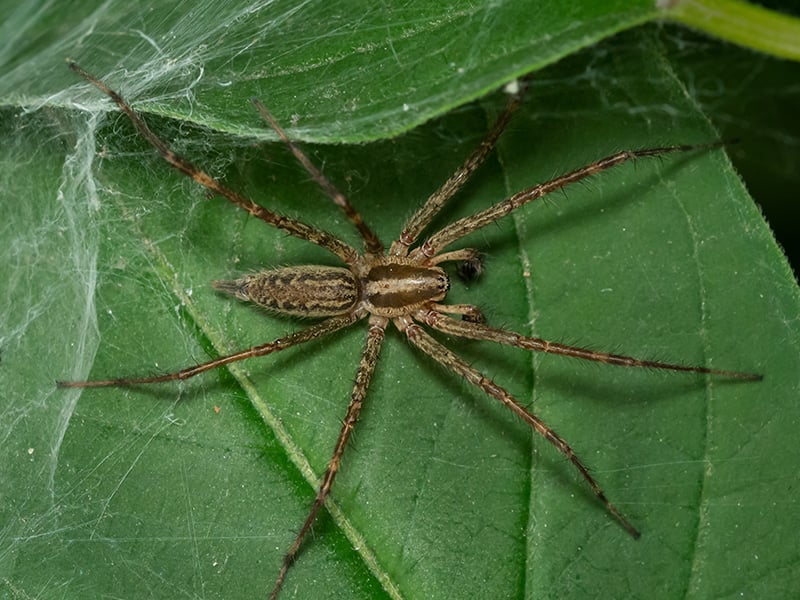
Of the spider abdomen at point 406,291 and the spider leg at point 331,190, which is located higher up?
the spider leg at point 331,190

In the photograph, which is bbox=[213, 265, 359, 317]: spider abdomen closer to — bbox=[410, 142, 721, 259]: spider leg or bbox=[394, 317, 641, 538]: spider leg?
bbox=[394, 317, 641, 538]: spider leg

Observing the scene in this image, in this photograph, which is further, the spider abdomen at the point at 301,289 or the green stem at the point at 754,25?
the spider abdomen at the point at 301,289

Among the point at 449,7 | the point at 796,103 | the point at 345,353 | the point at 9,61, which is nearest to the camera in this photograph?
the point at 449,7

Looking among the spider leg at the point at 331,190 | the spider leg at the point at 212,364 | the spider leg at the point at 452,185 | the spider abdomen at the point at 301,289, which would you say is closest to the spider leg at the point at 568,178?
the spider leg at the point at 452,185

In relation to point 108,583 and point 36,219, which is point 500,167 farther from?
point 108,583

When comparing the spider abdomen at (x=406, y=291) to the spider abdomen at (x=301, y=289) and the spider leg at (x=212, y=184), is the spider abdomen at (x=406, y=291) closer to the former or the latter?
the spider abdomen at (x=301, y=289)

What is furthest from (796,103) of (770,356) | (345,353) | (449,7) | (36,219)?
(36,219)
